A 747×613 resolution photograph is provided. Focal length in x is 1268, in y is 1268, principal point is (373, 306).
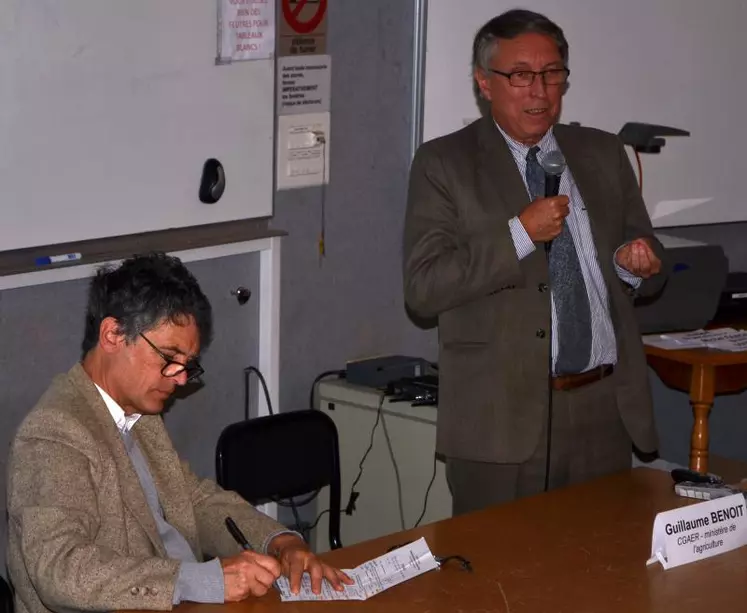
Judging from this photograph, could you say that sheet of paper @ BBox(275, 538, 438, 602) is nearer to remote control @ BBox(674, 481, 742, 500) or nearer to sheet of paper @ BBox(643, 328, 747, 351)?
remote control @ BBox(674, 481, 742, 500)

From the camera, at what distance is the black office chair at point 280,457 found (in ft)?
10.5

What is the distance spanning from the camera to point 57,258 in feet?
10.4

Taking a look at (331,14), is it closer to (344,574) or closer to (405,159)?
(405,159)

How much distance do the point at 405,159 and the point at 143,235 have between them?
113 cm

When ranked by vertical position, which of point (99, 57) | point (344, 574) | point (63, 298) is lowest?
point (344, 574)

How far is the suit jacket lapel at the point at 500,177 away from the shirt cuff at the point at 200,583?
122 centimetres

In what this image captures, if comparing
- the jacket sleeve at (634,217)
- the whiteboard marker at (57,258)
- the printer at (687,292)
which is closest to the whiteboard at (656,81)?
the printer at (687,292)

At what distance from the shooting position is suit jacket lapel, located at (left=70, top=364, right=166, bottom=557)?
7.52 ft

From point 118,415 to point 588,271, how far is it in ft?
4.01

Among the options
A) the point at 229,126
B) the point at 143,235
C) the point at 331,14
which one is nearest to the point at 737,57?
the point at 331,14

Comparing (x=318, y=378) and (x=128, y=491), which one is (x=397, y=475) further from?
(x=128, y=491)

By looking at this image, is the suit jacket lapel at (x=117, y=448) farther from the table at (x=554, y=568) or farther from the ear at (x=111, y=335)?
the table at (x=554, y=568)

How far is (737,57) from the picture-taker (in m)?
4.82

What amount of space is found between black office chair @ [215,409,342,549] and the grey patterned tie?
714 mm
